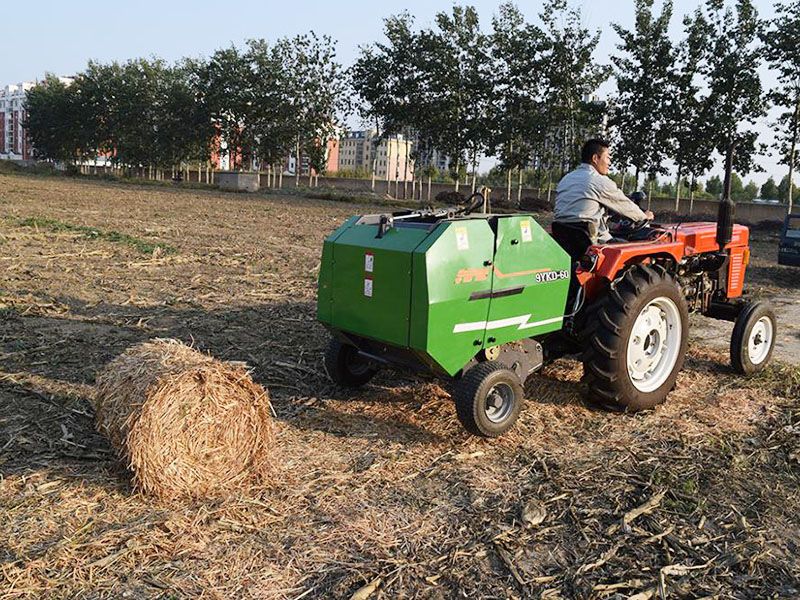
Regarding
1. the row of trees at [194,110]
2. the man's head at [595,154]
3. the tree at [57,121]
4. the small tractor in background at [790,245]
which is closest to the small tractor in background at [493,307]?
the man's head at [595,154]

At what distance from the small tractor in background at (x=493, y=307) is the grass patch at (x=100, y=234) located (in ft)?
26.1

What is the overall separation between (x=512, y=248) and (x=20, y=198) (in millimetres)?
22499

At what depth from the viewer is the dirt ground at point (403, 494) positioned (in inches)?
122

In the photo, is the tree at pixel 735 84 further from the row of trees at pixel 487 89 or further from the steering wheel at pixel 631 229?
the steering wheel at pixel 631 229

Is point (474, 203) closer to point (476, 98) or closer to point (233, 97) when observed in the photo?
point (476, 98)

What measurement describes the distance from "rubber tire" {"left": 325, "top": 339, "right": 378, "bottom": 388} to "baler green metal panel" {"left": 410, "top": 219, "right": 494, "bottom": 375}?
1.24 metres

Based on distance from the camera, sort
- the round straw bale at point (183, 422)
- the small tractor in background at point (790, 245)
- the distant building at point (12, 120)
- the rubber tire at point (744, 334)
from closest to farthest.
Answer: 1. the round straw bale at point (183, 422)
2. the rubber tire at point (744, 334)
3. the small tractor in background at point (790, 245)
4. the distant building at point (12, 120)

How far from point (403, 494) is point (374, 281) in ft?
4.58

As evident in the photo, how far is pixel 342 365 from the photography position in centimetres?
546

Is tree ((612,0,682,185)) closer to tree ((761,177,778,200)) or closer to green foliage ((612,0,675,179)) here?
green foliage ((612,0,675,179))

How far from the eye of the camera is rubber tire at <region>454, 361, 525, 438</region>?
14.3ft

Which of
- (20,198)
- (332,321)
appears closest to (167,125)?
(20,198)

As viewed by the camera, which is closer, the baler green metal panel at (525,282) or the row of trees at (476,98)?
the baler green metal panel at (525,282)

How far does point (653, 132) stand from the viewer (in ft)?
108
